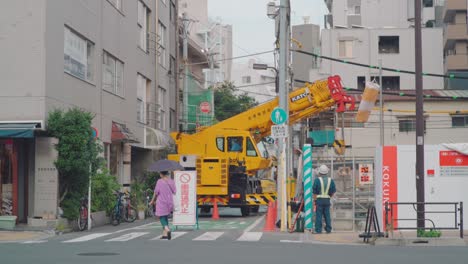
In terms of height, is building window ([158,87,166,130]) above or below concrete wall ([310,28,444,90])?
below

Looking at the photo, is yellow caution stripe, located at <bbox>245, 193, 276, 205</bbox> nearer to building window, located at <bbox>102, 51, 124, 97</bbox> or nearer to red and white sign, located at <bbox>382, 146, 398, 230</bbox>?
building window, located at <bbox>102, 51, 124, 97</bbox>

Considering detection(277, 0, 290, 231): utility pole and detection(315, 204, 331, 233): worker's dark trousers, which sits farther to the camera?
detection(277, 0, 290, 231): utility pole

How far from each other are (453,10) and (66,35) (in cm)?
3707

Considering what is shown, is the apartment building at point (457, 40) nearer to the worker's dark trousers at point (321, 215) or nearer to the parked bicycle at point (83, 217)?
the worker's dark trousers at point (321, 215)

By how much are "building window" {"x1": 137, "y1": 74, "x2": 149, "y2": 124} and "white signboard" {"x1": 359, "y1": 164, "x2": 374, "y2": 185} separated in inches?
491

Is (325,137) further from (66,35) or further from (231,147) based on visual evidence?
(66,35)

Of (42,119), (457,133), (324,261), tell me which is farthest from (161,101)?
(324,261)

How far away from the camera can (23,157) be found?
2230 centimetres

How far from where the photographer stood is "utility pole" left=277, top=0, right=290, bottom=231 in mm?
20625

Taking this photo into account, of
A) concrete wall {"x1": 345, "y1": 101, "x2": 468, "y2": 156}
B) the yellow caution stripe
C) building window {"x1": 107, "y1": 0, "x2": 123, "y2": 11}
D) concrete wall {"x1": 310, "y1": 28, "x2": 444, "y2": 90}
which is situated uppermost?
concrete wall {"x1": 310, "y1": 28, "x2": 444, "y2": 90}

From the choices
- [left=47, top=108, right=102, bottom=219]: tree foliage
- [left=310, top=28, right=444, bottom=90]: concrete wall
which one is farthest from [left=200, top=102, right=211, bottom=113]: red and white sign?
[left=47, top=108, right=102, bottom=219]: tree foliage

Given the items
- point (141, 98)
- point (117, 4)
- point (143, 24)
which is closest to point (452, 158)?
point (117, 4)

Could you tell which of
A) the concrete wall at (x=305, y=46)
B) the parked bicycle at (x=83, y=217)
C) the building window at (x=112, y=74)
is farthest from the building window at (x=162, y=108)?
the concrete wall at (x=305, y=46)

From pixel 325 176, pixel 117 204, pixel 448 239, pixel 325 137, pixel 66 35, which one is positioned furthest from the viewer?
pixel 325 137
